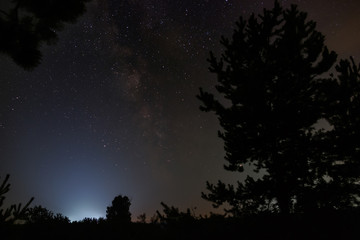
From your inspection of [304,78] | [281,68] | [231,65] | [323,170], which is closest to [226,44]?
[231,65]

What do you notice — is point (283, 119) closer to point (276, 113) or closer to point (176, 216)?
point (276, 113)

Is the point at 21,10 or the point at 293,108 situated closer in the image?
the point at 21,10

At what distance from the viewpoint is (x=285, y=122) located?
39.5 ft

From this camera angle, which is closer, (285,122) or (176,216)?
(176,216)

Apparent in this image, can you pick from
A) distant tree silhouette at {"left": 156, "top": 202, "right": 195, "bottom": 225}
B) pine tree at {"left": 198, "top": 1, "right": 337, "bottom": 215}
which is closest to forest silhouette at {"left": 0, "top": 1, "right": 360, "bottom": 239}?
pine tree at {"left": 198, "top": 1, "right": 337, "bottom": 215}

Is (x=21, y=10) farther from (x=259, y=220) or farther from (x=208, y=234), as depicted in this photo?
(x=259, y=220)

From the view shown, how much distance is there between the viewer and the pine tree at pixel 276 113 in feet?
39.5

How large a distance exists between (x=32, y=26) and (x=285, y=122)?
32.3ft

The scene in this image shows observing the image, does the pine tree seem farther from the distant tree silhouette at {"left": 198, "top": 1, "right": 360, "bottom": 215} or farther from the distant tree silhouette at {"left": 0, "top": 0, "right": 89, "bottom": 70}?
the distant tree silhouette at {"left": 0, "top": 0, "right": 89, "bottom": 70}

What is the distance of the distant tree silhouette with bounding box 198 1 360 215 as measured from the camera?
12016mm

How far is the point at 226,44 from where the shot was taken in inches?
543

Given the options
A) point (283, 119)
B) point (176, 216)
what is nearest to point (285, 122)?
point (283, 119)

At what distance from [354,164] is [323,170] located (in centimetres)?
127

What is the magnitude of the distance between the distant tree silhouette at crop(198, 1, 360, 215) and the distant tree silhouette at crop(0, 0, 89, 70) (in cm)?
817
